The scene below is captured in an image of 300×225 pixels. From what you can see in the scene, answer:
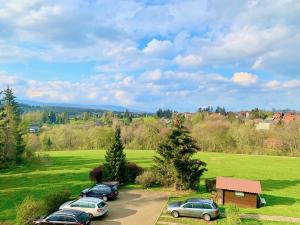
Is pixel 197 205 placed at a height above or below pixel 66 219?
above

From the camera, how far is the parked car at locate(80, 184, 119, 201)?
3647cm

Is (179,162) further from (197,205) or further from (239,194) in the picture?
(197,205)

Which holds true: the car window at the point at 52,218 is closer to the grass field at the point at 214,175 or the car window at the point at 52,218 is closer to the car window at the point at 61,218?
the car window at the point at 61,218

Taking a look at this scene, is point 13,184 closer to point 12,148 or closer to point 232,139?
point 12,148

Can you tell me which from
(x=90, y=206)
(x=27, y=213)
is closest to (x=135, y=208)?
(x=90, y=206)

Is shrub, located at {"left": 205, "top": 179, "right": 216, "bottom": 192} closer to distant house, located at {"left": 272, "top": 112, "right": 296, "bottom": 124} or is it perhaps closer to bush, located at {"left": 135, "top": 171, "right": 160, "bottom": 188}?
bush, located at {"left": 135, "top": 171, "right": 160, "bottom": 188}

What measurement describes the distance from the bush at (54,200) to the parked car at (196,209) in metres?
10.8

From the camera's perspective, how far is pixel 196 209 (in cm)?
3019

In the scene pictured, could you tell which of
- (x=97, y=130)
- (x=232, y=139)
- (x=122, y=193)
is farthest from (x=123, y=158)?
(x=97, y=130)

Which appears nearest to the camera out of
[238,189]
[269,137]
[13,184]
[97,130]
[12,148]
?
[238,189]

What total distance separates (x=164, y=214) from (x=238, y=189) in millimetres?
9228

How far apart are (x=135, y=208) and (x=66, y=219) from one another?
963 cm

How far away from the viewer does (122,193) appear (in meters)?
40.7

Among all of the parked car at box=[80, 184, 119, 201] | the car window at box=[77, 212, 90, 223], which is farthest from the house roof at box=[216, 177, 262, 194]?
the car window at box=[77, 212, 90, 223]
